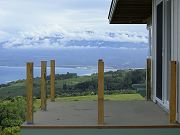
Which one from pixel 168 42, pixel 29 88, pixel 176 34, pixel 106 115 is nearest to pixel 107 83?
pixel 168 42

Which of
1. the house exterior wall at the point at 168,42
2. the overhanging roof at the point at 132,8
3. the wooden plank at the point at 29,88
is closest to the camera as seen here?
the wooden plank at the point at 29,88

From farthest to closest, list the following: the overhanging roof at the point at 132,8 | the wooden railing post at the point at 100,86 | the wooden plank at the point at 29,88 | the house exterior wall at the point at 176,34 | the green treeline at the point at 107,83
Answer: the green treeline at the point at 107,83
the overhanging roof at the point at 132,8
the house exterior wall at the point at 176,34
the wooden plank at the point at 29,88
the wooden railing post at the point at 100,86

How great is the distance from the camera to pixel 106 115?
7.40 m

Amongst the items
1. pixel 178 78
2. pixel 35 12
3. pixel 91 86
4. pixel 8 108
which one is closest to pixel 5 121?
pixel 8 108

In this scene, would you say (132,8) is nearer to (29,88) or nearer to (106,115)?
(106,115)

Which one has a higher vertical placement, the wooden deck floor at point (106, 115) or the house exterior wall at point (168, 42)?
the house exterior wall at point (168, 42)

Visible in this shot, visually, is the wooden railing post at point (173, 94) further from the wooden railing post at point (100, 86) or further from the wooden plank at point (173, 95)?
the wooden railing post at point (100, 86)

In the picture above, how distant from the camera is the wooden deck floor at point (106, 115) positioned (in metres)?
6.56

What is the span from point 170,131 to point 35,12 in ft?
159

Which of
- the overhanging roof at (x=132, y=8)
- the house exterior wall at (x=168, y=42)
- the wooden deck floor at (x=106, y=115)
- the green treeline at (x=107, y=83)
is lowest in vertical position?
the wooden deck floor at (x=106, y=115)

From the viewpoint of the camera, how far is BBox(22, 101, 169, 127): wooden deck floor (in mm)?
6562

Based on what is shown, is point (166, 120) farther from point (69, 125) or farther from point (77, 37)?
point (77, 37)

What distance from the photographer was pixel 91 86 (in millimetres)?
17484

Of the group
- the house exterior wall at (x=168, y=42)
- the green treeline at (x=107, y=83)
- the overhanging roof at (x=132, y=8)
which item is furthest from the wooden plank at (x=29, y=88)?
the green treeline at (x=107, y=83)
